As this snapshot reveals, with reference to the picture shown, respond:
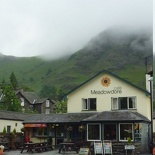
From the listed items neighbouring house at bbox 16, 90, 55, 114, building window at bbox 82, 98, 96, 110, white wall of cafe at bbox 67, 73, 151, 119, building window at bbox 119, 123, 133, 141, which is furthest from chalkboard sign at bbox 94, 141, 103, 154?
neighbouring house at bbox 16, 90, 55, 114

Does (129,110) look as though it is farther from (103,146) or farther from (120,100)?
(103,146)

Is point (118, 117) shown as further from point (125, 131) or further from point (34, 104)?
point (34, 104)

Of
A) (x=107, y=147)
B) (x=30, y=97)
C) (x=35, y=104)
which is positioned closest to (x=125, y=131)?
(x=107, y=147)

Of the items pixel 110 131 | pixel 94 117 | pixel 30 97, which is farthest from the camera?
pixel 30 97

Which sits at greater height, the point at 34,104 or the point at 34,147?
the point at 34,104

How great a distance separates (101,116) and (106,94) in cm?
398

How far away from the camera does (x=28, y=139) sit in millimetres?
34219

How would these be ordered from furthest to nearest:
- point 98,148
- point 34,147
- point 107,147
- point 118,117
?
1. point 118,117
2. point 34,147
3. point 107,147
4. point 98,148

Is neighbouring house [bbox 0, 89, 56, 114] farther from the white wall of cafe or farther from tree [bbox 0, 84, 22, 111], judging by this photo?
the white wall of cafe

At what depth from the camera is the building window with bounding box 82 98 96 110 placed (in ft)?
110

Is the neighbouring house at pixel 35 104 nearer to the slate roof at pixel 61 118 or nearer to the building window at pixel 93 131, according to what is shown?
the slate roof at pixel 61 118

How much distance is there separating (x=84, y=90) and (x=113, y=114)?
4.73m

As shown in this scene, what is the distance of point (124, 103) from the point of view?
32.4 meters

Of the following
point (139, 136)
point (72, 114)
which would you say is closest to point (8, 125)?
point (72, 114)
